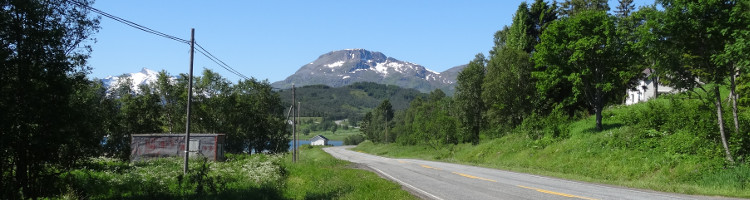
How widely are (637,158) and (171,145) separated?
3878cm

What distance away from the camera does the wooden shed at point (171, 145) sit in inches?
1752

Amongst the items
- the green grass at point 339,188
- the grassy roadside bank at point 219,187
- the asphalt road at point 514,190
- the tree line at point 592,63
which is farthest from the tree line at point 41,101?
the tree line at point 592,63

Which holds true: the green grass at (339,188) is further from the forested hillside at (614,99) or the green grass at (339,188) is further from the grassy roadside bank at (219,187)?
the forested hillside at (614,99)

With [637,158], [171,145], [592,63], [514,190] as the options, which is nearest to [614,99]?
[592,63]

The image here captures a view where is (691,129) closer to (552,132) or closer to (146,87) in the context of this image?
(552,132)

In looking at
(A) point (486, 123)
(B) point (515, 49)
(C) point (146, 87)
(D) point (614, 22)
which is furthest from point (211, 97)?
(D) point (614, 22)

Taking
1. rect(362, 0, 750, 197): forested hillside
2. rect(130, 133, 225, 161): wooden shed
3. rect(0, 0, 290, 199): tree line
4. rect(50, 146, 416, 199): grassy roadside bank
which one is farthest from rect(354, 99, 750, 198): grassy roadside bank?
rect(130, 133, 225, 161): wooden shed

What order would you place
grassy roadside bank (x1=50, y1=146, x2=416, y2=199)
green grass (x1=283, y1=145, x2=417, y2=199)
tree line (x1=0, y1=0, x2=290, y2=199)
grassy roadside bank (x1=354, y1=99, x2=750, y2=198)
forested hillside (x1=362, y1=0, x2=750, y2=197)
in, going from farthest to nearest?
forested hillside (x1=362, y1=0, x2=750, y2=197), grassy roadside bank (x1=354, y1=99, x2=750, y2=198), grassy roadside bank (x1=50, y1=146, x2=416, y2=199), green grass (x1=283, y1=145, x2=417, y2=199), tree line (x1=0, y1=0, x2=290, y2=199)

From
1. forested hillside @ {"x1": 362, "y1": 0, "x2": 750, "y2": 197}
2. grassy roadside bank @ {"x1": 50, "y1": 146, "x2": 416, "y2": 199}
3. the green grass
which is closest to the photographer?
the green grass

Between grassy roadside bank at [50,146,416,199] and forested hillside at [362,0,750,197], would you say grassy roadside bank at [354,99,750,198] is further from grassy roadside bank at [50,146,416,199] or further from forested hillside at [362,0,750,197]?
grassy roadside bank at [50,146,416,199]

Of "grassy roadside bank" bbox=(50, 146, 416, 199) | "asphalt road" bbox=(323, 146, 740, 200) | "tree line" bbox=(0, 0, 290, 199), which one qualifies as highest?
"tree line" bbox=(0, 0, 290, 199)

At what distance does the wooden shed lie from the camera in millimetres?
44500

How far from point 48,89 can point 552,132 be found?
1345 inches

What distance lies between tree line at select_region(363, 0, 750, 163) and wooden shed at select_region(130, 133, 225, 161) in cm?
2794
